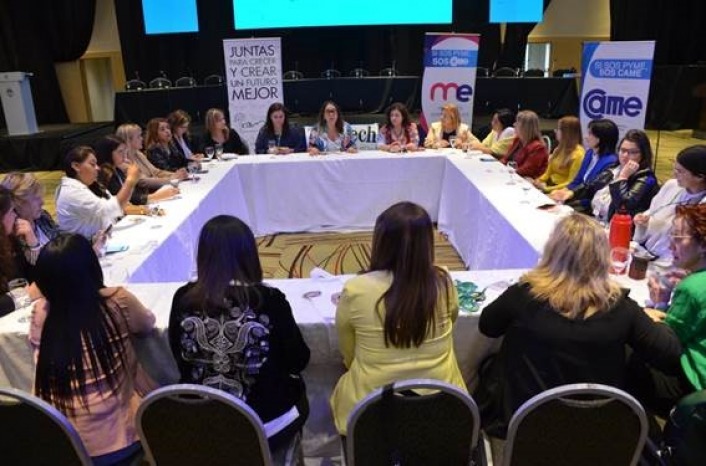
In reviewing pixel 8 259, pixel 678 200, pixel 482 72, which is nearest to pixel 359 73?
pixel 482 72

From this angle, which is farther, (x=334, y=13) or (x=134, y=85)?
(x=334, y=13)

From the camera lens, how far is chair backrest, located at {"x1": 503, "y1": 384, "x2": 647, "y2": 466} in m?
1.32

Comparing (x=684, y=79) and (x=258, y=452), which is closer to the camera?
(x=258, y=452)

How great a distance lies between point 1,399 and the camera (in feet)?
4.85

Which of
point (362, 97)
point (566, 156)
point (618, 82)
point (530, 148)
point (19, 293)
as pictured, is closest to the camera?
point (19, 293)

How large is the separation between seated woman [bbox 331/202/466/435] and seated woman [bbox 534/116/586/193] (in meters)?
2.91

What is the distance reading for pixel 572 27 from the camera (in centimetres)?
1034

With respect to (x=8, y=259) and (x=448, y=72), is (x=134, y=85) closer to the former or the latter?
(x=448, y=72)

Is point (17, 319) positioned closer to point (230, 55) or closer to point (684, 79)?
point (230, 55)

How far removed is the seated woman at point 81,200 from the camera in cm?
293

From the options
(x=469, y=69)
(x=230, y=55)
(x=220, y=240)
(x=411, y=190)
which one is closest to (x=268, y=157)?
(x=411, y=190)

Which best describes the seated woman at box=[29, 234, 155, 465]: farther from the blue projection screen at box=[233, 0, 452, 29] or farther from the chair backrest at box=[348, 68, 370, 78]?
the blue projection screen at box=[233, 0, 452, 29]

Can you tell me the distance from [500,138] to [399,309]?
4.07 m

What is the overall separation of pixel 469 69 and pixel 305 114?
9.77 ft
